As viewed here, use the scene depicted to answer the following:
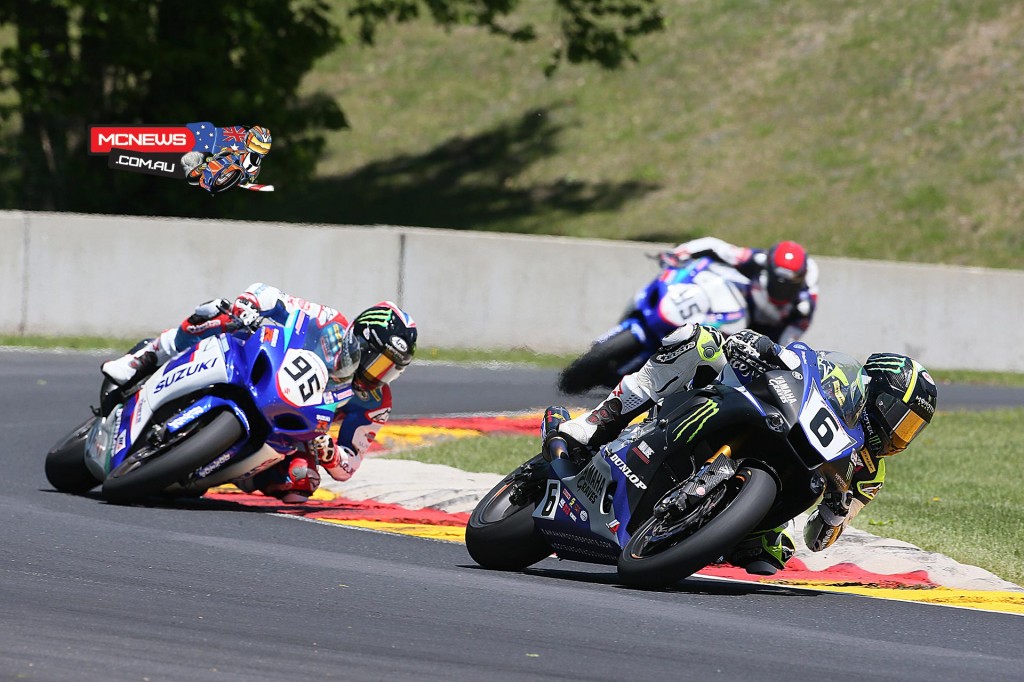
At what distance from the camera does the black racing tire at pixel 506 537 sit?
730 centimetres

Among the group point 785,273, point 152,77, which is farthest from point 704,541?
point 152,77

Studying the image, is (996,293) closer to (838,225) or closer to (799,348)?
(838,225)

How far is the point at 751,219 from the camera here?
87.0 feet

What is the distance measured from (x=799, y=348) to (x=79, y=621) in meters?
3.09

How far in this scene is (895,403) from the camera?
701 cm

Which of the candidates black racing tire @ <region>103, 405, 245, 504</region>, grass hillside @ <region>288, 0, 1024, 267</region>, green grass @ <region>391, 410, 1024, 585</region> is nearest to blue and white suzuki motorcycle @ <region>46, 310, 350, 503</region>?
black racing tire @ <region>103, 405, 245, 504</region>

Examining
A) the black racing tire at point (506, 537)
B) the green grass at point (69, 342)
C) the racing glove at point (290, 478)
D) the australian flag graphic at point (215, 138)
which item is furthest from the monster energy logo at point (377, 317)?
the green grass at point (69, 342)

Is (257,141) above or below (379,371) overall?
above

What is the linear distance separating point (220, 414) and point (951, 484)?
5.37 metres

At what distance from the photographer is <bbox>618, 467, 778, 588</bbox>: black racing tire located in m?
6.34

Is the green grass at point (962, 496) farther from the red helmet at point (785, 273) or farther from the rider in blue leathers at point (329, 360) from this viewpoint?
the rider in blue leathers at point (329, 360)

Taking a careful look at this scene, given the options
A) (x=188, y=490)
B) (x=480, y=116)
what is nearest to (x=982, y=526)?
(x=188, y=490)

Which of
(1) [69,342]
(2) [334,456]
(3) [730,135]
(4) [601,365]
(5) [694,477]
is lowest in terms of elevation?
(1) [69,342]

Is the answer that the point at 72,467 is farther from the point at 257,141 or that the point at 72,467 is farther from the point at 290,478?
the point at 257,141
